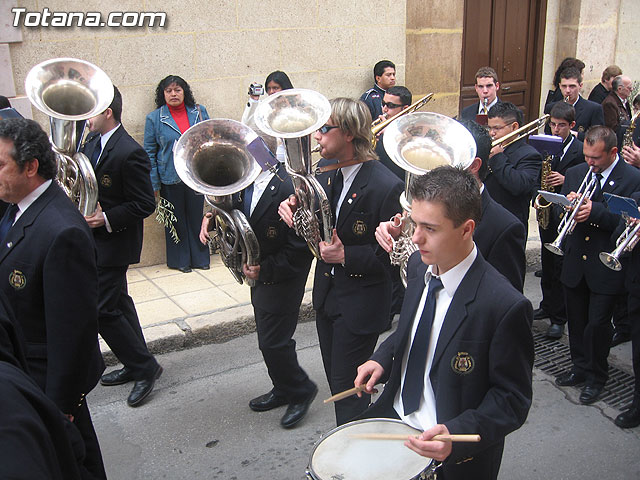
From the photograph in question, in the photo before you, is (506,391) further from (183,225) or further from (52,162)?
(183,225)

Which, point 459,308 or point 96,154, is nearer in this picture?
point 459,308

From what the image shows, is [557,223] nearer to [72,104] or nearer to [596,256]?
[596,256]

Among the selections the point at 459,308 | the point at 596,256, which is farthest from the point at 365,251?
the point at 596,256

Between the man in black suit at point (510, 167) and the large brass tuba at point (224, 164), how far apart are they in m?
2.28

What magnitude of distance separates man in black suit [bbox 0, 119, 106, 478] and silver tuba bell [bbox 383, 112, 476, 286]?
1554 millimetres

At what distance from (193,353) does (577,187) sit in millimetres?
3349

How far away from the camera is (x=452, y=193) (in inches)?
98.9

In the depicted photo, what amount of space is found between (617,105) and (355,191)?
5608 millimetres

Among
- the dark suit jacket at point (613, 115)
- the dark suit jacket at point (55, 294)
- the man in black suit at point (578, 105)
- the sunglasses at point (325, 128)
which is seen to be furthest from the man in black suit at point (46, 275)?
the dark suit jacket at point (613, 115)

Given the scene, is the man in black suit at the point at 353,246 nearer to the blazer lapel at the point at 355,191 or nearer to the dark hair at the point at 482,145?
the blazer lapel at the point at 355,191

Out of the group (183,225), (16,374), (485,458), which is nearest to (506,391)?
(485,458)

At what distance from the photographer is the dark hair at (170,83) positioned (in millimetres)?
7129

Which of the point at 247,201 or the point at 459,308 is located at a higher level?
the point at 459,308

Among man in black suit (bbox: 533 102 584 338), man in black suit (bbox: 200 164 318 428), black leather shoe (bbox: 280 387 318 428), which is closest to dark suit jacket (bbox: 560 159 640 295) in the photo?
man in black suit (bbox: 533 102 584 338)
